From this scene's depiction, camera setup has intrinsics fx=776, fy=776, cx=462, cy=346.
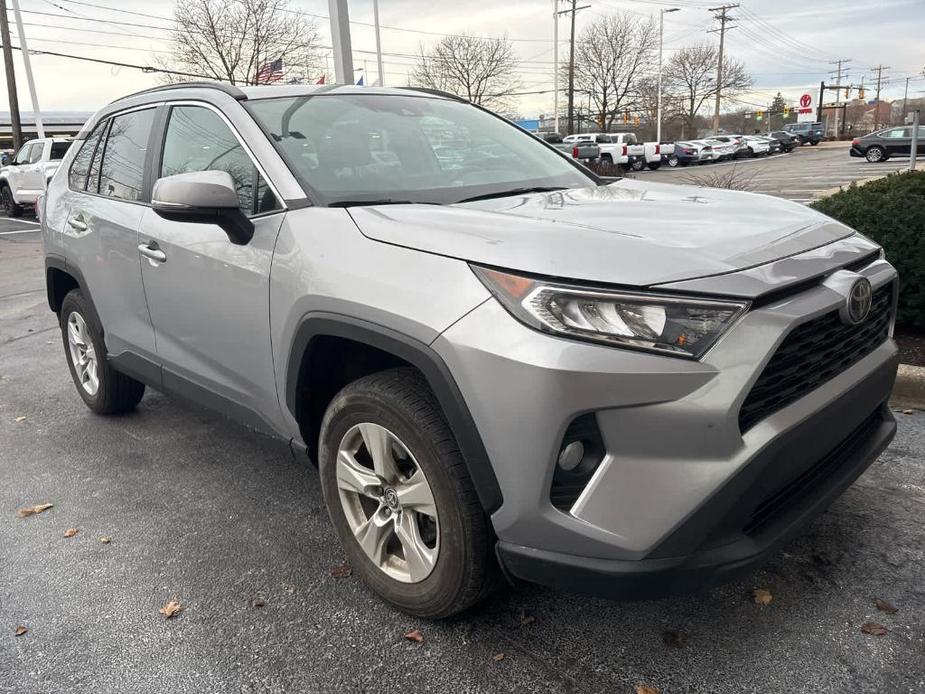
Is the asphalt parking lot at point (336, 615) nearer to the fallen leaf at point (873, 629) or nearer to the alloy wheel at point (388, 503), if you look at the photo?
the fallen leaf at point (873, 629)

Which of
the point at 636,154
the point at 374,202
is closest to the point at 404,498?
the point at 374,202

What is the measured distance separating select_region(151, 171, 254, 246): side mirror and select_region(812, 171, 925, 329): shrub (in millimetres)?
4133

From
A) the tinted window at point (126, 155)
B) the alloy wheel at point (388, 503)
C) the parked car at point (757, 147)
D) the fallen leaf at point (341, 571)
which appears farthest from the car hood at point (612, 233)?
the parked car at point (757, 147)

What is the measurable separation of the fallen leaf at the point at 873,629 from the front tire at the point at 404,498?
1196 millimetres

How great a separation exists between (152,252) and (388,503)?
168 cm

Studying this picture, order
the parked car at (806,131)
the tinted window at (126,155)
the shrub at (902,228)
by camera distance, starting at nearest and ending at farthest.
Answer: the tinted window at (126,155) < the shrub at (902,228) < the parked car at (806,131)

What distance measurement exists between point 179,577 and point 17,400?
121 inches

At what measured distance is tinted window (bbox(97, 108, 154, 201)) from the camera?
3.76 meters

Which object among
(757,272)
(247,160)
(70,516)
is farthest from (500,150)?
(70,516)

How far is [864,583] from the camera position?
105 inches

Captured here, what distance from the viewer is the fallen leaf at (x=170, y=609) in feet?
8.87

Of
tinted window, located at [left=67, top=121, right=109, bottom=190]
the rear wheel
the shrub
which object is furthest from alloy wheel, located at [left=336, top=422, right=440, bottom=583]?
the rear wheel

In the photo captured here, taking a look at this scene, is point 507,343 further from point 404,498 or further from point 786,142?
point 786,142

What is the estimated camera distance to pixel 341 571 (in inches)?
→ 115
